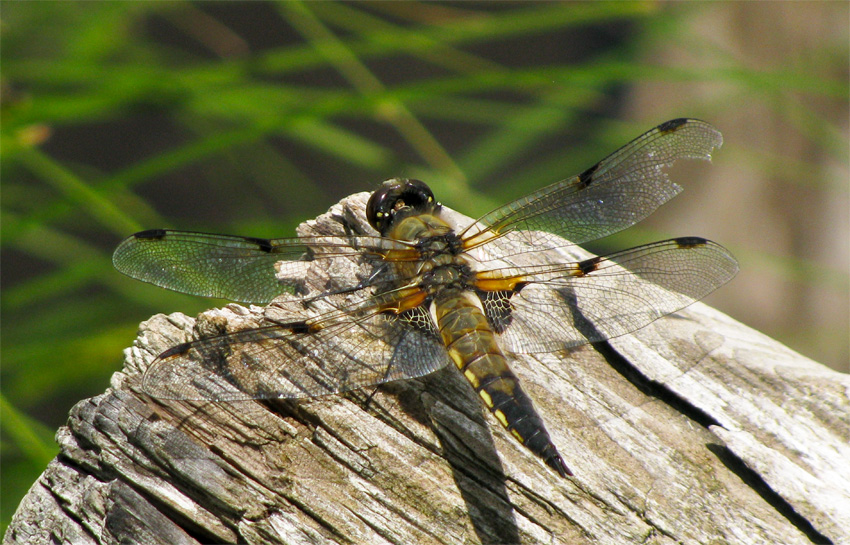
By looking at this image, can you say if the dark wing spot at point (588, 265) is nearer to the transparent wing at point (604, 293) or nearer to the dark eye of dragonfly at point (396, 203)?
the transparent wing at point (604, 293)

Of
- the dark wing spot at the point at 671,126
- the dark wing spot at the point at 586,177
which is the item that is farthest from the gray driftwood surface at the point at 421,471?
the dark wing spot at the point at 671,126

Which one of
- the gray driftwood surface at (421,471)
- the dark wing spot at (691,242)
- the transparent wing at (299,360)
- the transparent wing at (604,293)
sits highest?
the dark wing spot at (691,242)

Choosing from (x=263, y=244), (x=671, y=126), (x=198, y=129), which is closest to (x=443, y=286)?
(x=263, y=244)

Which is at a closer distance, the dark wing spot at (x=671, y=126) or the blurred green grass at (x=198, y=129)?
the dark wing spot at (x=671, y=126)

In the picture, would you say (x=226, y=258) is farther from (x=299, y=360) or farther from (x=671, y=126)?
(x=671, y=126)

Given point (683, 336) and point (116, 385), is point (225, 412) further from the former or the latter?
point (683, 336)
